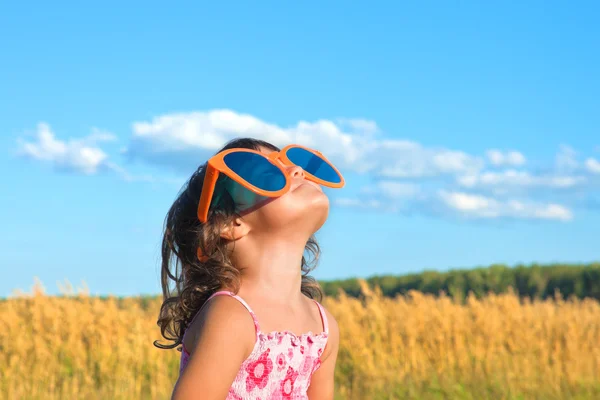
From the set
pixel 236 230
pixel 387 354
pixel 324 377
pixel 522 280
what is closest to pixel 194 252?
pixel 236 230

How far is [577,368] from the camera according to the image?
5777 mm

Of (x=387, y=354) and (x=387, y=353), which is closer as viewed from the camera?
(x=387, y=354)

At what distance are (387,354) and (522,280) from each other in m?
14.2

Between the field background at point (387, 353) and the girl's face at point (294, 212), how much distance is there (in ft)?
11.1

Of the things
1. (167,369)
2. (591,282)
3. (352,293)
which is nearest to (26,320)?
(167,369)

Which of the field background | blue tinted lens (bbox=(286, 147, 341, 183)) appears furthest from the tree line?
blue tinted lens (bbox=(286, 147, 341, 183))

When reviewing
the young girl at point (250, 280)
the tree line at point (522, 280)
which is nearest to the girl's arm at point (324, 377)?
the young girl at point (250, 280)

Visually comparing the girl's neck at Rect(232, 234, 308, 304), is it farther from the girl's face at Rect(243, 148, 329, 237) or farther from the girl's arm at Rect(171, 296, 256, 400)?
the girl's arm at Rect(171, 296, 256, 400)

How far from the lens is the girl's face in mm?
2510

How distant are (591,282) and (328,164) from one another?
58.1ft

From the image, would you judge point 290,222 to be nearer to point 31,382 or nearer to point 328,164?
point 328,164

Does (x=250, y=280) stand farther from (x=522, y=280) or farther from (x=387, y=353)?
(x=522, y=280)

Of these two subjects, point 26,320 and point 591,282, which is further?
point 591,282

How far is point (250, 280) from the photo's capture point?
2.55m
